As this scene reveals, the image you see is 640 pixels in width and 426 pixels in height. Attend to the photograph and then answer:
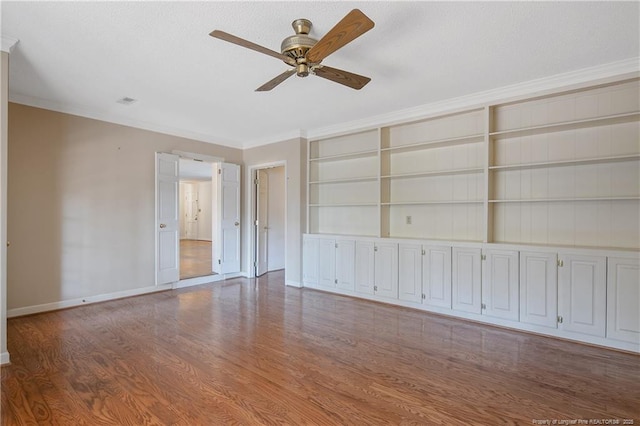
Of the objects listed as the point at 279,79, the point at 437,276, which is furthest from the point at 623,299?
the point at 279,79

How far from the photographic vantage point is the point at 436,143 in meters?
4.18

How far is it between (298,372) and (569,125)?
351 centimetres

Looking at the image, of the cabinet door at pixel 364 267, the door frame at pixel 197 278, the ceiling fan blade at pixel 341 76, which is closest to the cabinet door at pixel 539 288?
the cabinet door at pixel 364 267

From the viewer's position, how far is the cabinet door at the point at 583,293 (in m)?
3.03

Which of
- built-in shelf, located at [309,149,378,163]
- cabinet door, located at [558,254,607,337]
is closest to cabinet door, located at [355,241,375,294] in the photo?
built-in shelf, located at [309,149,378,163]

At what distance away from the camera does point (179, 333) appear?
3338mm

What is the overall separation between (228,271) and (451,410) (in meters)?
4.72

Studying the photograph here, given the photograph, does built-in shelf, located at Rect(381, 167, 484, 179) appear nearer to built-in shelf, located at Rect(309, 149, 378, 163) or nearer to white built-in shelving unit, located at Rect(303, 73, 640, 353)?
white built-in shelving unit, located at Rect(303, 73, 640, 353)

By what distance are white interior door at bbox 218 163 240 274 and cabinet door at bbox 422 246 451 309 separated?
3.54 metres

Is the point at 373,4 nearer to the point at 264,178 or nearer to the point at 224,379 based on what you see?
the point at 224,379

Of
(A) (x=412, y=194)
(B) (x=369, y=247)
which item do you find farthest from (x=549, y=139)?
(B) (x=369, y=247)

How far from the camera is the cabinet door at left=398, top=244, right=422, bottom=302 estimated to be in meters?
4.16

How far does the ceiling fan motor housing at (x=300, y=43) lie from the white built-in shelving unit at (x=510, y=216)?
2363 mm

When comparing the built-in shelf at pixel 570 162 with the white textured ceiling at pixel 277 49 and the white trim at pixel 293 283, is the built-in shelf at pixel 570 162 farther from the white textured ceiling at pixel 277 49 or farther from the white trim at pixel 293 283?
the white trim at pixel 293 283
